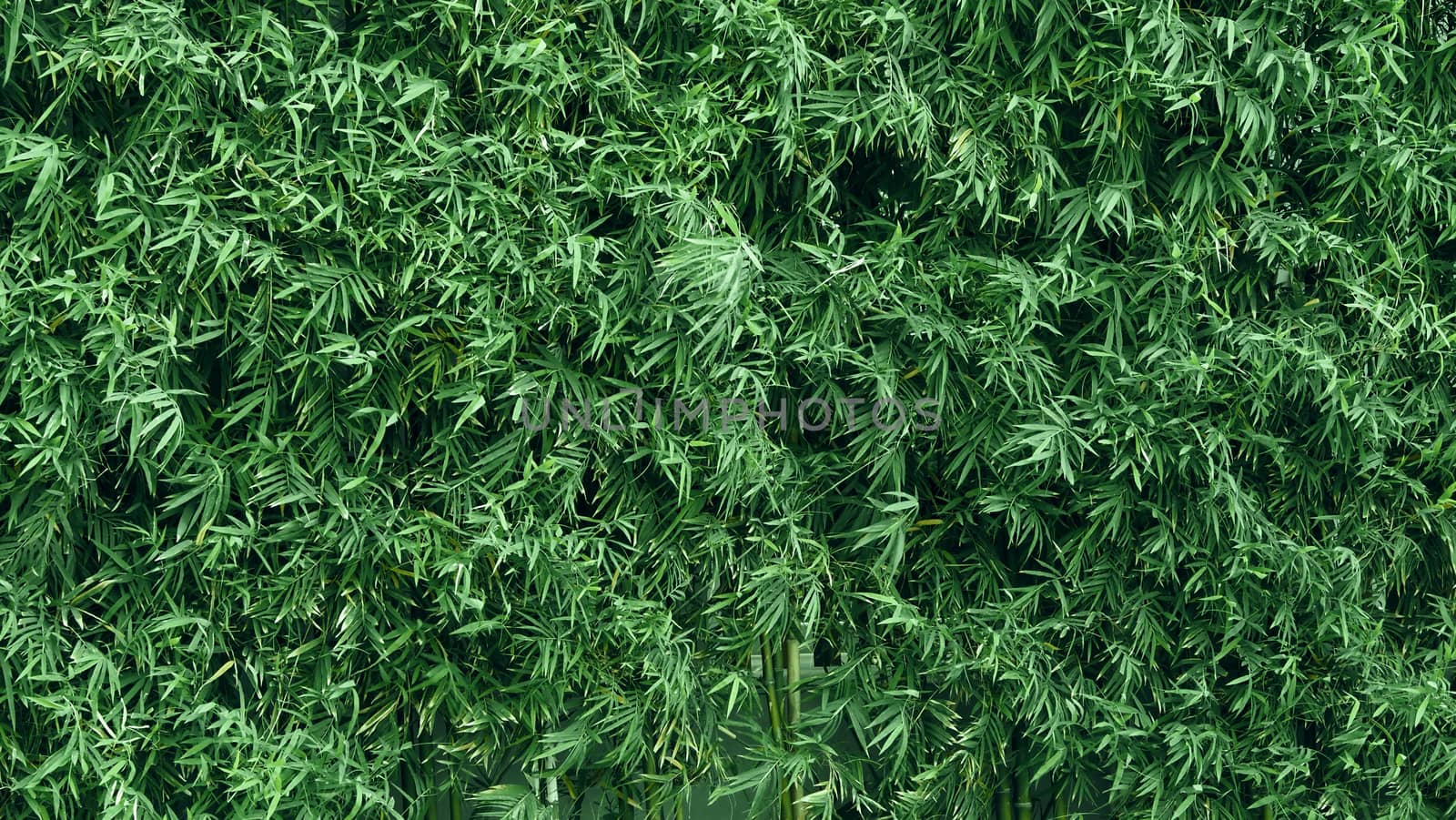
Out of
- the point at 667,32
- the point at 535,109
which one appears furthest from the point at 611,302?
the point at 667,32

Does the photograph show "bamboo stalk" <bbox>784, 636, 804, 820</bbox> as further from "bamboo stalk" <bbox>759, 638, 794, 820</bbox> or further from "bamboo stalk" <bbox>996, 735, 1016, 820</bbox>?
"bamboo stalk" <bbox>996, 735, 1016, 820</bbox>

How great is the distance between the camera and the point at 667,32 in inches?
109

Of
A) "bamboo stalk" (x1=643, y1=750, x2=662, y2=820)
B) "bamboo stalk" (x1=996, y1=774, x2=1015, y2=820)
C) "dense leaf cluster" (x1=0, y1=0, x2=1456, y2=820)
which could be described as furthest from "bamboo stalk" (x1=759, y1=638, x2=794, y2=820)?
"bamboo stalk" (x1=996, y1=774, x2=1015, y2=820)

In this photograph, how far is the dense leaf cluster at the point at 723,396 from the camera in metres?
2.57

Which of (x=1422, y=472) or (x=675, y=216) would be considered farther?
(x=1422, y=472)

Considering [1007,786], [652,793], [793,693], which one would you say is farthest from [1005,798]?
[652,793]

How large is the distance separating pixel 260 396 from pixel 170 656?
1.85ft

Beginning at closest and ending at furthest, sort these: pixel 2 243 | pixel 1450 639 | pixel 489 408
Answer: pixel 2 243, pixel 489 408, pixel 1450 639

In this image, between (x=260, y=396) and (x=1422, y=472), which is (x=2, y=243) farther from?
(x=1422, y=472)

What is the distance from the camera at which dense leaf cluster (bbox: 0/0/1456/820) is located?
2.57 metres

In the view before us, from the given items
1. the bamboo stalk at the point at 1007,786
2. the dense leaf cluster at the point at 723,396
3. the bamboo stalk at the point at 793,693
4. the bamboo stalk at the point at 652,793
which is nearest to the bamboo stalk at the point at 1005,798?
the bamboo stalk at the point at 1007,786

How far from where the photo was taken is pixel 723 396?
2727 millimetres

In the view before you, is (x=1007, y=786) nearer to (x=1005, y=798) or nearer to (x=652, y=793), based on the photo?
(x=1005, y=798)

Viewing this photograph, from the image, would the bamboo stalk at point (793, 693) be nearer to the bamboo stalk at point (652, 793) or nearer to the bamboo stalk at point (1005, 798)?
→ the bamboo stalk at point (652, 793)
